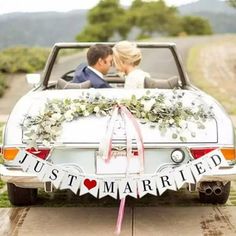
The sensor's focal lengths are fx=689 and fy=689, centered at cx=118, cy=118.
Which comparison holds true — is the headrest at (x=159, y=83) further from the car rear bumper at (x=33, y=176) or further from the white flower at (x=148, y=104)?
the car rear bumper at (x=33, y=176)

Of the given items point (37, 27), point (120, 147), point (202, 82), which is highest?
point (120, 147)

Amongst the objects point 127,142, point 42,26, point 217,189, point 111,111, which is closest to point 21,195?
point 111,111

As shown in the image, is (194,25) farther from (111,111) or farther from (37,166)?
(37,166)

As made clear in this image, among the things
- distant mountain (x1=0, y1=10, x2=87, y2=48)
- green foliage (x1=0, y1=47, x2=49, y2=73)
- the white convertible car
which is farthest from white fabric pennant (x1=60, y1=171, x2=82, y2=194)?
distant mountain (x1=0, y1=10, x2=87, y2=48)

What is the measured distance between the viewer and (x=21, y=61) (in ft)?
91.0

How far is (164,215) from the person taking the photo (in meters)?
5.61

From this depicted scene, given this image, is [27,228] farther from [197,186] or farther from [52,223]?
[197,186]

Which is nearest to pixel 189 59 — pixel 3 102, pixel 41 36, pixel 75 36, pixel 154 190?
pixel 3 102

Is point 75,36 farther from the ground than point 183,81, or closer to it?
closer to it

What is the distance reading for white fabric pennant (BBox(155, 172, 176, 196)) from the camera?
493 cm

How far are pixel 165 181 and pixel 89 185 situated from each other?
0.55 m

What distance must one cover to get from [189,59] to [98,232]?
28.4 meters

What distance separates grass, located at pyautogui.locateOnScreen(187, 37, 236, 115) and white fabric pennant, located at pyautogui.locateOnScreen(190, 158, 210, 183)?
8.25 m

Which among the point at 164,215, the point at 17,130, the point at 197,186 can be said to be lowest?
the point at 164,215
